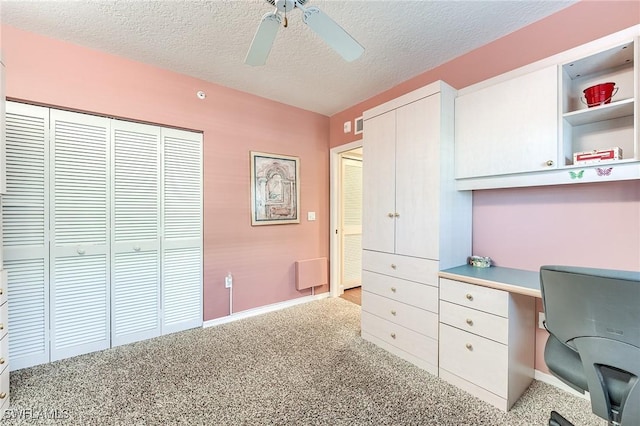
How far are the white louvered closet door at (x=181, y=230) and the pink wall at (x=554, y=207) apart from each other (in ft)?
8.61

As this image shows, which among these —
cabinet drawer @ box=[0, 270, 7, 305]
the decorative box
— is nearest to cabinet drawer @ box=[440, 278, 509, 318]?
the decorative box

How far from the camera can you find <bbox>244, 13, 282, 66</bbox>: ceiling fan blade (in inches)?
53.6

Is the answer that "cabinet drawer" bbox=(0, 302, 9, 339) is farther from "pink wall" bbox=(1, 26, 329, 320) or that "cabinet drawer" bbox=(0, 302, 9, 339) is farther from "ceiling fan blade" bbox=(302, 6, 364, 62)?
"ceiling fan blade" bbox=(302, 6, 364, 62)

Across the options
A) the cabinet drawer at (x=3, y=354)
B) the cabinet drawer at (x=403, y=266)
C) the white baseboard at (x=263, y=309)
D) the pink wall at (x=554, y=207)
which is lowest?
the white baseboard at (x=263, y=309)

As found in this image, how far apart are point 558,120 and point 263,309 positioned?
317 cm

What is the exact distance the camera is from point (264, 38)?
1.47 m

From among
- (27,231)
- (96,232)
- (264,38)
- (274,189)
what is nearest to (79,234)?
(96,232)

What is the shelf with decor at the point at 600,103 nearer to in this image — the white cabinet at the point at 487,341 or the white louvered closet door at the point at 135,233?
the white cabinet at the point at 487,341

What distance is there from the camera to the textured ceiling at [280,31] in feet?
5.82

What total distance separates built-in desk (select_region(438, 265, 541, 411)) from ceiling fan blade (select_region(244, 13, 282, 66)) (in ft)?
6.17

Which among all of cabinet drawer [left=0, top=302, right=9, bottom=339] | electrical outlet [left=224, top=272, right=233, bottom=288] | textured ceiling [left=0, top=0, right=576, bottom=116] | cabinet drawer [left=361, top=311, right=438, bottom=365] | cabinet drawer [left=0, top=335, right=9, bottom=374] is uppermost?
textured ceiling [left=0, top=0, right=576, bottom=116]

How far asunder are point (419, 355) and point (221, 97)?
3.12 meters

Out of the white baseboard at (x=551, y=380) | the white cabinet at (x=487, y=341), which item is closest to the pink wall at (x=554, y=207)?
the white baseboard at (x=551, y=380)

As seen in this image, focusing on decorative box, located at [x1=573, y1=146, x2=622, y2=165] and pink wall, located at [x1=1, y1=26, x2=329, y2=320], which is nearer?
decorative box, located at [x1=573, y1=146, x2=622, y2=165]
